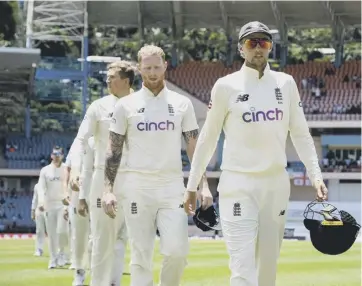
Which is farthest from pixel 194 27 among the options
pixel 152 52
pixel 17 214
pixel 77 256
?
pixel 152 52

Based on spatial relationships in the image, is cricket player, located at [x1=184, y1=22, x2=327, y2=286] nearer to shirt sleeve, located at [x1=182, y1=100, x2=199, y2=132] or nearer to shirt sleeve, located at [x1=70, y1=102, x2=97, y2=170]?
shirt sleeve, located at [x1=182, y1=100, x2=199, y2=132]

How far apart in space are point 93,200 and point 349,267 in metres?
9.39

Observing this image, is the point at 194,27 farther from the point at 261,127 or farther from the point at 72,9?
the point at 261,127

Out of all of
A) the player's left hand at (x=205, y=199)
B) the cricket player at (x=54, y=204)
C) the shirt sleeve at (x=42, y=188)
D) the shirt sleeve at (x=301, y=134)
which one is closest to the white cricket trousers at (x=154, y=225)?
the player's left hand at (x=205, y=199)

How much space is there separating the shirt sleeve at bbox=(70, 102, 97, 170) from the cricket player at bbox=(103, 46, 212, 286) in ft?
6.07

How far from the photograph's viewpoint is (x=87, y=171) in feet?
38.3

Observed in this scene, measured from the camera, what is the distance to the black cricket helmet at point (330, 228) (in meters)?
7.91

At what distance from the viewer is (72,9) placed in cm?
5062

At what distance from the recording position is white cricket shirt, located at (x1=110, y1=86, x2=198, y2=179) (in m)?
8.82

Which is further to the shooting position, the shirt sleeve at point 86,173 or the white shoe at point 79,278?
the white shoe at point 79,278

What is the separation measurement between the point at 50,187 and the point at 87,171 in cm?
855

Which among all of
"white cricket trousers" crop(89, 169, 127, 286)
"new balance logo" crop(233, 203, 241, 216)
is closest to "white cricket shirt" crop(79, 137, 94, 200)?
"white cricket trousers" crop(89, 169, 127, 286)

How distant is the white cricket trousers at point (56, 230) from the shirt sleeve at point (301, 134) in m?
11.6

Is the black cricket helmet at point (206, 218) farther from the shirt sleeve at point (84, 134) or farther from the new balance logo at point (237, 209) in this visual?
the shirt sleeve at point (84, 134)
